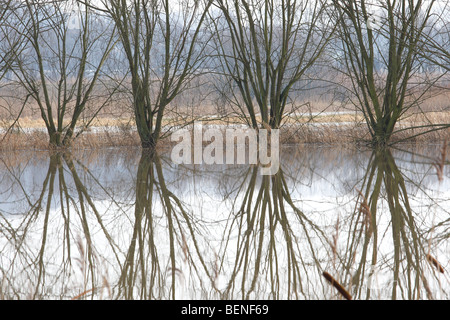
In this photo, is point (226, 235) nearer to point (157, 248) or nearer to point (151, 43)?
point (157, 248)

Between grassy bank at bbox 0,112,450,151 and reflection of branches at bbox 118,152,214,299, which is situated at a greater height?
grassy bank at bbox 0,112,450,151

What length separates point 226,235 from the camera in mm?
2557

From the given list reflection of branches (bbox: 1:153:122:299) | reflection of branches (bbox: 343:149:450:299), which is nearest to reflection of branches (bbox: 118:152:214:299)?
reflection of branches (bbox: 1:153:122:299)

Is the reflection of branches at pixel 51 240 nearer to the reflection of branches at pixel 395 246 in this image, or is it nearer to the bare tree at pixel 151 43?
the reflection of branches at pixel 395 246

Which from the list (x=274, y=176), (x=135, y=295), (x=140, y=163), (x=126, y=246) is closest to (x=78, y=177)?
(x=140, y=163)

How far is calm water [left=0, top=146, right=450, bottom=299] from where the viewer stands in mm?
1835

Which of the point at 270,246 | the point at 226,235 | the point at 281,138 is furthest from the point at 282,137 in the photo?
the point at 270,246

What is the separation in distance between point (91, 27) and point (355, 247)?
22.5 feet

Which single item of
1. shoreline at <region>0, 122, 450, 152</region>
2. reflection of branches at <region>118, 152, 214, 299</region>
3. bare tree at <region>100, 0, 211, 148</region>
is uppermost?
bare tree at <region>100, 0, 211, 148</region>

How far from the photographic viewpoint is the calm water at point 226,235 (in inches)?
72.2

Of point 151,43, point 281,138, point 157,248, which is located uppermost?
point 151,43

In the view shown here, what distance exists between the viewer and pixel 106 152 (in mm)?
7801

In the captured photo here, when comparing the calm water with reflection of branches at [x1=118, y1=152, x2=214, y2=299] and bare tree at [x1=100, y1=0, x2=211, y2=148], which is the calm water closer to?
reflection of branches at [x1=118, y1=152, x2=214, y2=299]

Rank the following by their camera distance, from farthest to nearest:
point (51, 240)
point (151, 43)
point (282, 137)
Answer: point (282, 137)
point (151, 43)
point (51, 240)
